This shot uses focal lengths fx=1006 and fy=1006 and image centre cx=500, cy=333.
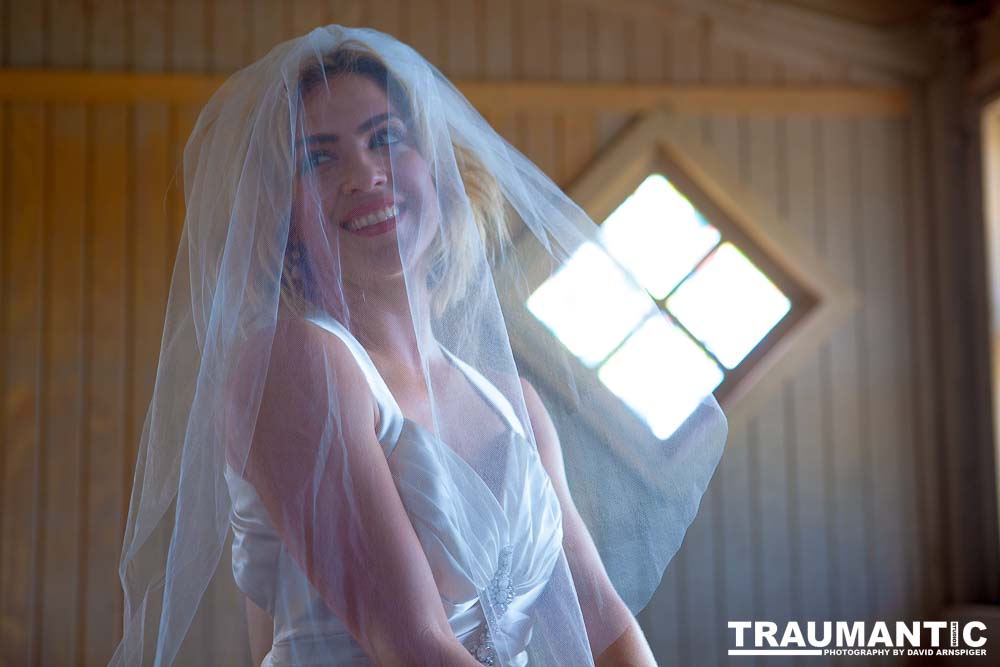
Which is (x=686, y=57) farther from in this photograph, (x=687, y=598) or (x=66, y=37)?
(x=66, y=37)

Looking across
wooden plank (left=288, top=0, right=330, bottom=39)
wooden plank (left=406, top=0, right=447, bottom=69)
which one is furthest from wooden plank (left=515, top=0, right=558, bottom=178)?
wooden plank (left=288, top=0, right=330, bottom=39)

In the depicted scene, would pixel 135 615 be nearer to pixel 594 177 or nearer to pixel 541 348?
pixel 541 348

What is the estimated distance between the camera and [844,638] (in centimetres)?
316

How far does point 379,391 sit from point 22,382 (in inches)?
89.4

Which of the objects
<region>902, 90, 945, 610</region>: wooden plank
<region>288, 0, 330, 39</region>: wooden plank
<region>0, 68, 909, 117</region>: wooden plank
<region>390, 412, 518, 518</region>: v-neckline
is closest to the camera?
<region>390, 412, 518, 518</region>: v-neckline

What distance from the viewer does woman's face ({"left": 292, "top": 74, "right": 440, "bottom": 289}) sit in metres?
1.07

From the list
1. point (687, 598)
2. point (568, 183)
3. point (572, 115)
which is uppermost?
point (572, 115)

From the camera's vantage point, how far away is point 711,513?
10.1ft

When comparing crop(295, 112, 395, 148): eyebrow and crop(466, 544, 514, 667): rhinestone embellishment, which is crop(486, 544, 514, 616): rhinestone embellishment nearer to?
crop(466, 544, 514, 667): rhinestone embellishment

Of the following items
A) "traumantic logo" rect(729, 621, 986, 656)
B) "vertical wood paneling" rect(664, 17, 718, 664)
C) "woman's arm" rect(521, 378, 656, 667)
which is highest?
"woman's arm" rect(521, 378, 656, 667)

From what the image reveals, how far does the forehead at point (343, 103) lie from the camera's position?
3.55 ft

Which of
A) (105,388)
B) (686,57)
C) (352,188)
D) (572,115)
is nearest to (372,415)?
(352,188)

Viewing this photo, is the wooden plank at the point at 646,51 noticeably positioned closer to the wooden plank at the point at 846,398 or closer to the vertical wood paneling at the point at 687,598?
the wooden plank at the point at 846,398

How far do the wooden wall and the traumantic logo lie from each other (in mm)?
45
